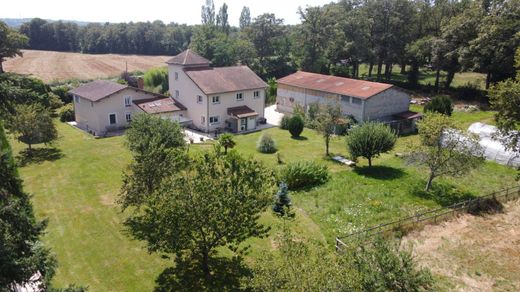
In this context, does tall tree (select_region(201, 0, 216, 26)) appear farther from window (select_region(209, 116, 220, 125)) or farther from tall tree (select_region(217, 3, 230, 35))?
window (select_region(209, 116, 220, 125))

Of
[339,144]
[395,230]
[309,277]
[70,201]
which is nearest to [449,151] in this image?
[395,230]

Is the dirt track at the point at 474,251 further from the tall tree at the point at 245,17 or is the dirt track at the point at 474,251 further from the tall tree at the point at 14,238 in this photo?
the tall tree at the point at 245,17

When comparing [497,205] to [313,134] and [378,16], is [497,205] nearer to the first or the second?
[313,134]

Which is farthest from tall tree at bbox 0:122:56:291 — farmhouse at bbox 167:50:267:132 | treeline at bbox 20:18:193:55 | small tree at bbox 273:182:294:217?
treeline at bbox 20:18:193:55

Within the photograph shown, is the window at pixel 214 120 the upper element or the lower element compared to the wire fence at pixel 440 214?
upper

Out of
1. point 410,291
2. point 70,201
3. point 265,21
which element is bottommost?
point 70,201

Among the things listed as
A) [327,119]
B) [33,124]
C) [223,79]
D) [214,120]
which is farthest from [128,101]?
[327,119]

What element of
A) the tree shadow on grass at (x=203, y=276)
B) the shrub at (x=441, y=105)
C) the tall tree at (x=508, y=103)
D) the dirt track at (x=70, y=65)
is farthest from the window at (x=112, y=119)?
the dirt track at (x=70, y=65)

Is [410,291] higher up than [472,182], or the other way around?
[410,291]
